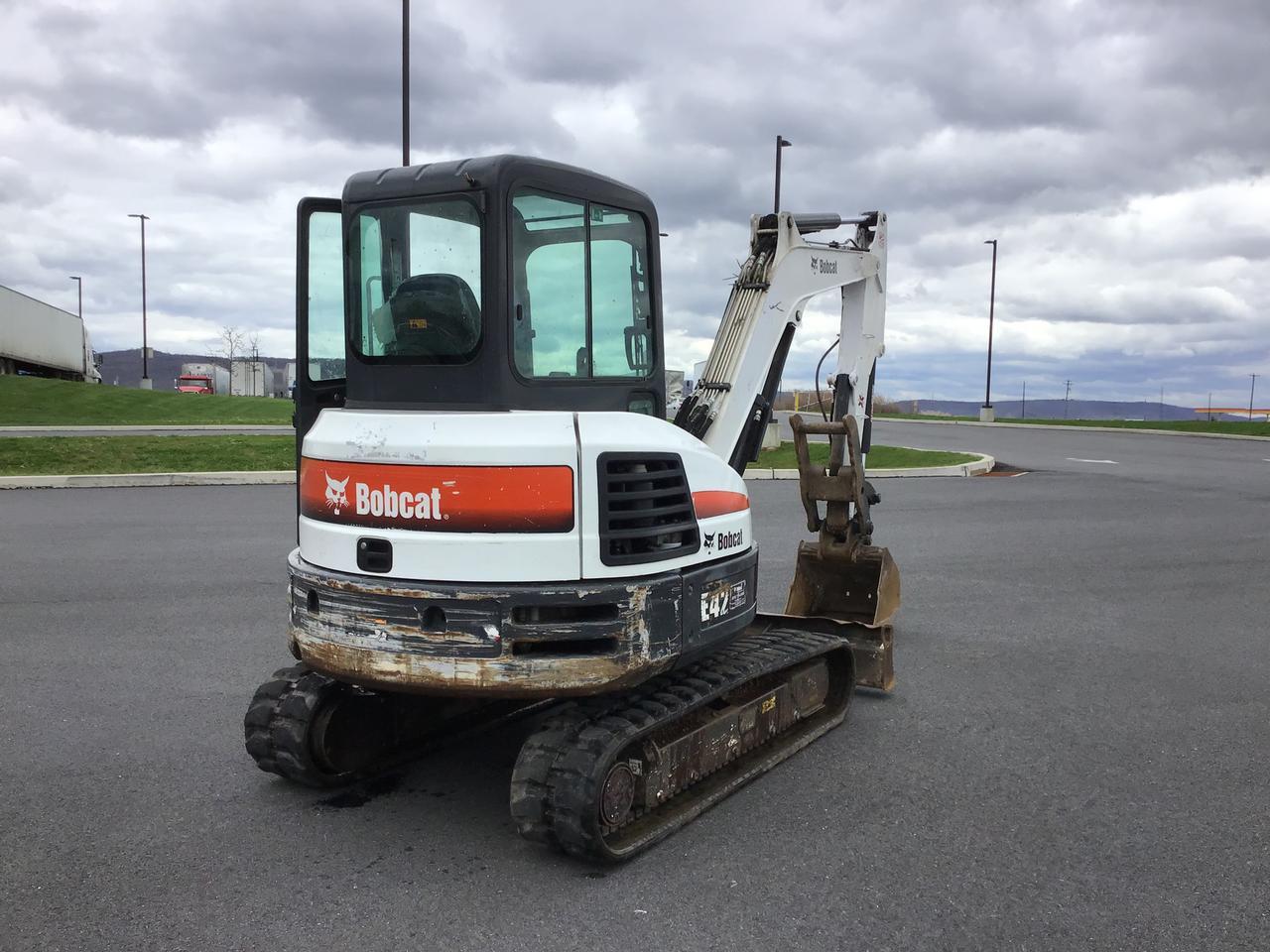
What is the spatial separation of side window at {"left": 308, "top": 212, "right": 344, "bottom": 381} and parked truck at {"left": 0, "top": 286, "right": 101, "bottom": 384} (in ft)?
134

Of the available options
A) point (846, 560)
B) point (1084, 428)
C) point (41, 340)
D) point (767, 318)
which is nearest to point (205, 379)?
point (41, 340)

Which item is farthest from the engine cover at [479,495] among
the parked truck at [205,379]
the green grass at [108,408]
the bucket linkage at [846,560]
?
the parked truck at [205,379]

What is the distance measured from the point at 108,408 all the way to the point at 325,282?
117ft

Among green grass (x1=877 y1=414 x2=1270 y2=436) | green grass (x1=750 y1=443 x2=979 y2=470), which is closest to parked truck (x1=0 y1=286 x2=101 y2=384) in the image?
green grass (x1=750 y1=443 x2=979 y2=470)

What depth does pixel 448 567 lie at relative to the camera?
396 cm

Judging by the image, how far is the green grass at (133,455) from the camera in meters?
17.1

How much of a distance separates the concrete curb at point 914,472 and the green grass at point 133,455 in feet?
27.2

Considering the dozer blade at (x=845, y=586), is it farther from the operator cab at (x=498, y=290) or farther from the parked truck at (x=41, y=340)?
the parked truck at (x=41, y=340)

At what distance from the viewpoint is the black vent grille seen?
13.3 feet

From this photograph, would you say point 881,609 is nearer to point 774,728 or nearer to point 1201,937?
point 774,728

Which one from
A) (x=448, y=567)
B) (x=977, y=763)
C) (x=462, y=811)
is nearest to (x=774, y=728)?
(x=977, y=763)

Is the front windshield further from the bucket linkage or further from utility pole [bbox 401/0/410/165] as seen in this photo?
utility pole [bbox 401/0/410/165]

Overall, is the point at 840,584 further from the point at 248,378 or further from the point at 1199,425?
the point at 248,378

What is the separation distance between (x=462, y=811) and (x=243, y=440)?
18843mm
